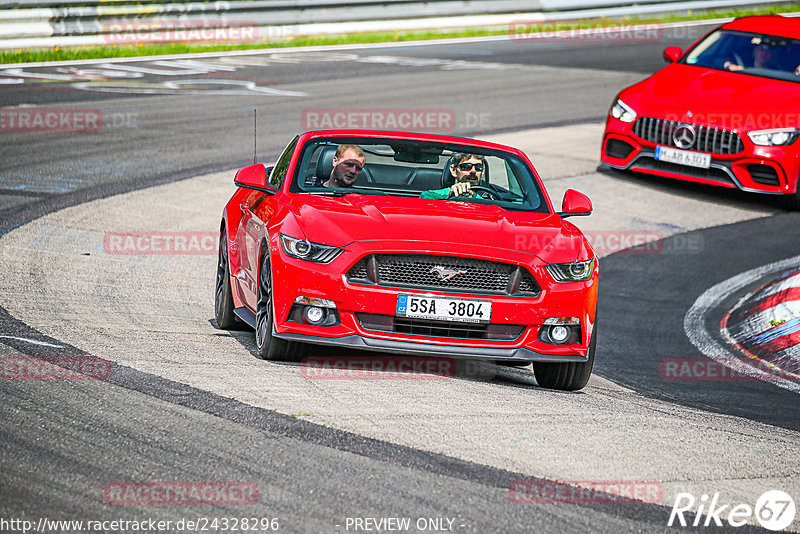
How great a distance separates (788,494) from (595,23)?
2926cm

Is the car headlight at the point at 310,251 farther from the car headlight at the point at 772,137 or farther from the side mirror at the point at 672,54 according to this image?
the side mirror at the point at 672,54

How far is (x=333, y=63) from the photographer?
24688 mm

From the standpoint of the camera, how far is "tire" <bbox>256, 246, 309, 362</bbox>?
287 inches

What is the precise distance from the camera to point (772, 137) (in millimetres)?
14469

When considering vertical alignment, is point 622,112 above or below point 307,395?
below

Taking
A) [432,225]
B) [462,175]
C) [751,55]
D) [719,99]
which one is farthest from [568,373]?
[751,55]

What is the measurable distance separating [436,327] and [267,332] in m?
1.00

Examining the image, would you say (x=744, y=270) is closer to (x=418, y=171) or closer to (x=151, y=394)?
(x=418, y=171)

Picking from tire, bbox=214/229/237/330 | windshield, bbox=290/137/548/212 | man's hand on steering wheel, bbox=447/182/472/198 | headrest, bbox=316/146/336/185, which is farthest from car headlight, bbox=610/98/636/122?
tire, bbox=214/229/237/330

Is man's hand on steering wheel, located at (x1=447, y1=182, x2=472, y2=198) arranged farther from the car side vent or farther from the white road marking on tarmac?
the car side vent

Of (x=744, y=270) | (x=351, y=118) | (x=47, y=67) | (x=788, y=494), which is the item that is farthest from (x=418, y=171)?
(x=47, y=67)

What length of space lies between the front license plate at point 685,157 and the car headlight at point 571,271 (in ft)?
25.0

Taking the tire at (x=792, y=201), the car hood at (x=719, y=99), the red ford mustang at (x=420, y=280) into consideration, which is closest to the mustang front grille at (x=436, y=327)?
the red ford mustang at (x=420, y=280)

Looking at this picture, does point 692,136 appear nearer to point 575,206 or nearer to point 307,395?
point 575,206
